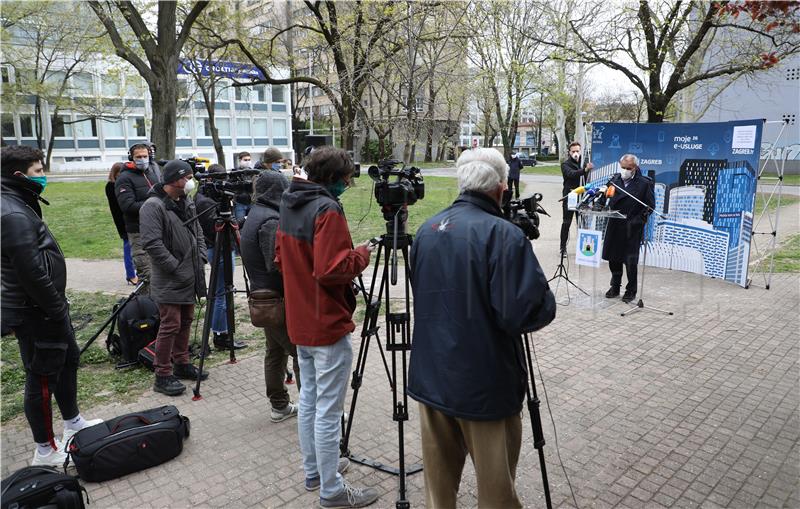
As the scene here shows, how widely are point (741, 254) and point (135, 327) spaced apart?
27.8 ft

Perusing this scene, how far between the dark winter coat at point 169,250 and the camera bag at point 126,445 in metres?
1.14

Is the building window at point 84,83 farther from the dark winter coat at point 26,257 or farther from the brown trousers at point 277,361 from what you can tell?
the brown trousers at point 277,361

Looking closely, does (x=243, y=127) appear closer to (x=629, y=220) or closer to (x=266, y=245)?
(x=629, y=220)

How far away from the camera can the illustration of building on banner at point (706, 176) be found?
8.79m

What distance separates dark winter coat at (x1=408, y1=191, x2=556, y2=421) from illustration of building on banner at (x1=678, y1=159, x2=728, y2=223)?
308 inches

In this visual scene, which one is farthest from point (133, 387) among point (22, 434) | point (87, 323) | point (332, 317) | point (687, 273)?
point (687, 273)

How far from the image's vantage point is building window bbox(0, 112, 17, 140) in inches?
1347

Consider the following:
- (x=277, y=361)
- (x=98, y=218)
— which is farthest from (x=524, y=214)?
(x=98, y=218)

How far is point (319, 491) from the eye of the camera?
3326 millimetres

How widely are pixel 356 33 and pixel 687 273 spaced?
35.0 ft

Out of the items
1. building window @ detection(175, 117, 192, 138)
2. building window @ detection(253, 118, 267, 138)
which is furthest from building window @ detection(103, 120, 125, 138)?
building window @ detection(253, 118, 267, 138)

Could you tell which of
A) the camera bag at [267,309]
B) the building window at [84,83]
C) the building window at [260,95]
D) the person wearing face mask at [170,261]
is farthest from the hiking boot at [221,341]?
the building window at [260,95]

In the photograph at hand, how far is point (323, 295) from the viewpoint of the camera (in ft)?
9.94

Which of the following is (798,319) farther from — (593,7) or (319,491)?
(593,7)
